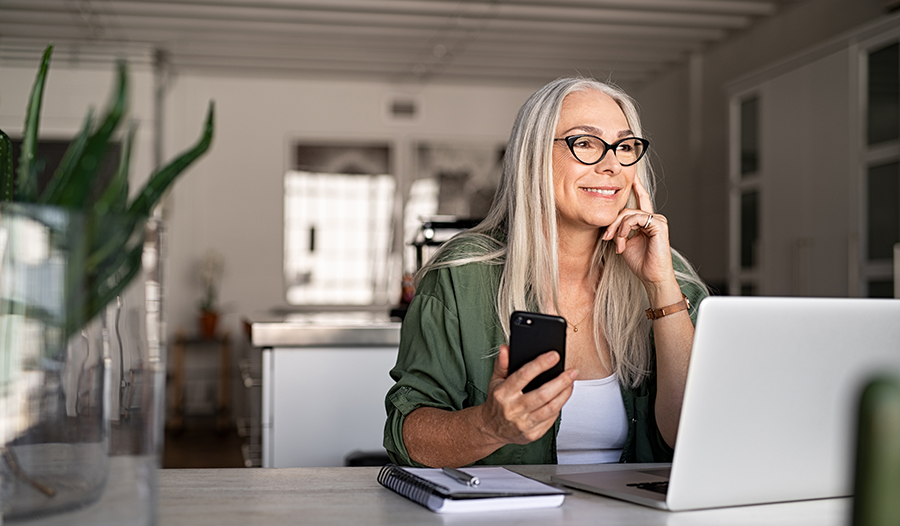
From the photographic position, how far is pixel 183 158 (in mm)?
815

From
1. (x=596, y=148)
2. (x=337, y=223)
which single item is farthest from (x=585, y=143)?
(x=337, y=223)

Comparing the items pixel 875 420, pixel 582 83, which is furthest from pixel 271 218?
pixel 875 420

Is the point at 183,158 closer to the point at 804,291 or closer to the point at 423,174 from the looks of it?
the point at 804,291

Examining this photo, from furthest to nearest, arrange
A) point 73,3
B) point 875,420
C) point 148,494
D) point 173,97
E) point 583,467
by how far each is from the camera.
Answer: point 173,97
point 73,3
point 583,467
point 148,494
point 875,420

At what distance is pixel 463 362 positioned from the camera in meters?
1.53

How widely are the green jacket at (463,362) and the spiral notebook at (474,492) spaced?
1.26 feet

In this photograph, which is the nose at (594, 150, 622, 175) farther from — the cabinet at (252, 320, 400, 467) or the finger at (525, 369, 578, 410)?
the cabinet at (252, 320, 400, 467)

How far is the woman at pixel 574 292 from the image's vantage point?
5.03ft

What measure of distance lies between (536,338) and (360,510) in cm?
30

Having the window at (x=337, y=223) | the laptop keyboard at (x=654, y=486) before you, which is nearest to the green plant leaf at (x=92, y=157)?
the laptop keyboard at (x=654, y=486)

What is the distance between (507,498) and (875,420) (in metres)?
0.68

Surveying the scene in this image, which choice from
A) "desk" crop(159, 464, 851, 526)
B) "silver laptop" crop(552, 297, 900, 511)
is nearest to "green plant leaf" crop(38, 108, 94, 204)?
"desk" crop(159, 464, 851, 526)

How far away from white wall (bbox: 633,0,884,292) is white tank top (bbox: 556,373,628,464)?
4142 mm

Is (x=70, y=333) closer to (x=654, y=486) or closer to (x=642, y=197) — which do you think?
(x=654, y=486)
